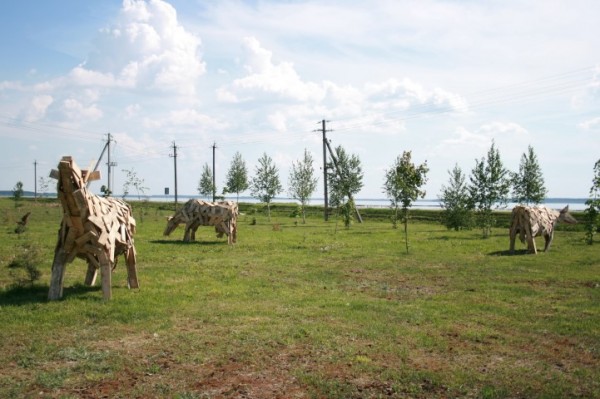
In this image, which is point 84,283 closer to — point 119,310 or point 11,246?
point 119,310

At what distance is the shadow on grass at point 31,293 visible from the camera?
41.2ft

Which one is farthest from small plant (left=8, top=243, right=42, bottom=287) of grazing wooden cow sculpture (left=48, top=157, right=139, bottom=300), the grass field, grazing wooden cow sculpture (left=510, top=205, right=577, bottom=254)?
grazing wooden cow sculpture (left=510, top=205, right=577, bottom=254)

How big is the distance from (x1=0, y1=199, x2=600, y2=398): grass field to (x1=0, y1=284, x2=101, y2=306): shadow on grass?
5cm

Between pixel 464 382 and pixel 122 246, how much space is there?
994 centimetres

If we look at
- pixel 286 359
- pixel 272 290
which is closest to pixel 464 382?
pixel 286 359

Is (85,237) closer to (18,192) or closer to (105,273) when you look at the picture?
(105,273)

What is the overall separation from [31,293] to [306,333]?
8.21 metres

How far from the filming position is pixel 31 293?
44.4 feet

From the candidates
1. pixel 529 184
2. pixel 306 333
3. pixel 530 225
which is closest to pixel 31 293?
pixel 306 333

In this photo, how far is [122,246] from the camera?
13945 millimetres

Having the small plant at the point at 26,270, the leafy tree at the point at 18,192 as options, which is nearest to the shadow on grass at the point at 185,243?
the small plant at the point at 26,270

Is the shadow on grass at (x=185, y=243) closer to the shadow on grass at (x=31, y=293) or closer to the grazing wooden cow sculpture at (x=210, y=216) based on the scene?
the grazing wooden cow sculpture at (x=210, y=216)

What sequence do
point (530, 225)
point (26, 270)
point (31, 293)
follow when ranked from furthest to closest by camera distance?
point (530, 225) < point (26, 270) < point (31, 293)

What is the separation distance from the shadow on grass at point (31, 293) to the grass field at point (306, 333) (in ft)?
0.16
